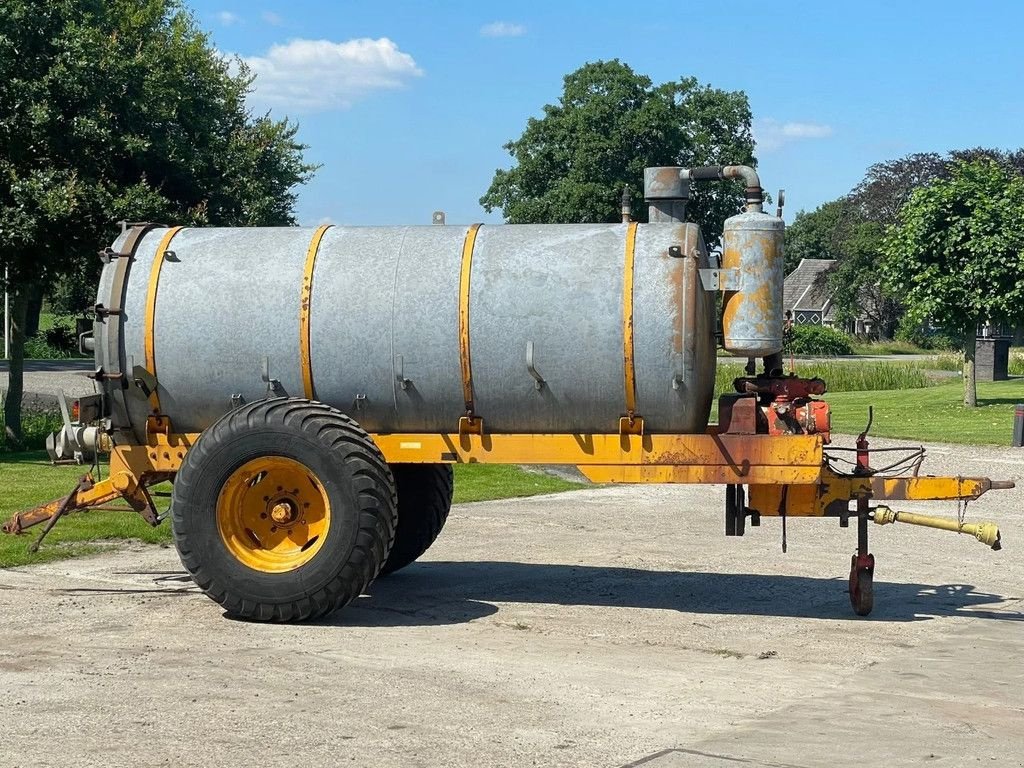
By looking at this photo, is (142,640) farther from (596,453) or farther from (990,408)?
(990,408)

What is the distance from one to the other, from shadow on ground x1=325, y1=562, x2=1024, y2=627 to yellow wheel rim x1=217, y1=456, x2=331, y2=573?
0.55 metres

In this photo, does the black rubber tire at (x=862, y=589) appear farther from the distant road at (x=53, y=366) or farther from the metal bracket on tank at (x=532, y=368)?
the distant road at (x=53, y=366)

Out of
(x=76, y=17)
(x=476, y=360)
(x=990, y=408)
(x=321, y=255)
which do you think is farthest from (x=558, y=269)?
(x=990, y=408)

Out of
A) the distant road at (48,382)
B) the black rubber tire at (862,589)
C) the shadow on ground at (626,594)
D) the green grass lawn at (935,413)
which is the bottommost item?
the shadow on ground at (626,594)

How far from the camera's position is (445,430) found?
9.73m

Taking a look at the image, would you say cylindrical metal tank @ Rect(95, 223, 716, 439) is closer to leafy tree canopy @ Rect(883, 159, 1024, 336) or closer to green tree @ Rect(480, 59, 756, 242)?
leafy tree canopy @ Rect(883, 159, 1024, 336)

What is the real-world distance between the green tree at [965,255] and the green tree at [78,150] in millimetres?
16307

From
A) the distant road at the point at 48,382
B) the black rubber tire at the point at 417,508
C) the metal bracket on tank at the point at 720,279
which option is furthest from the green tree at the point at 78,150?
the metal bracket on tank at the point at 720,279

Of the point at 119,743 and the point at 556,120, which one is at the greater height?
the point at 556,120

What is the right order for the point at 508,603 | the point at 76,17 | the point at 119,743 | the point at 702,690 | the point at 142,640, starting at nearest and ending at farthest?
1. the point at 119,743
2. the point at 702,690
3. the point at 142,640
4. the point at 508,603
5. the point at 76,17

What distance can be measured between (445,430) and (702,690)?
280cm

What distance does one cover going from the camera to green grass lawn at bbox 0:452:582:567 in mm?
12094

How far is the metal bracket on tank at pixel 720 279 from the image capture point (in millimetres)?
9328

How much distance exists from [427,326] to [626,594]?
2.69 m
